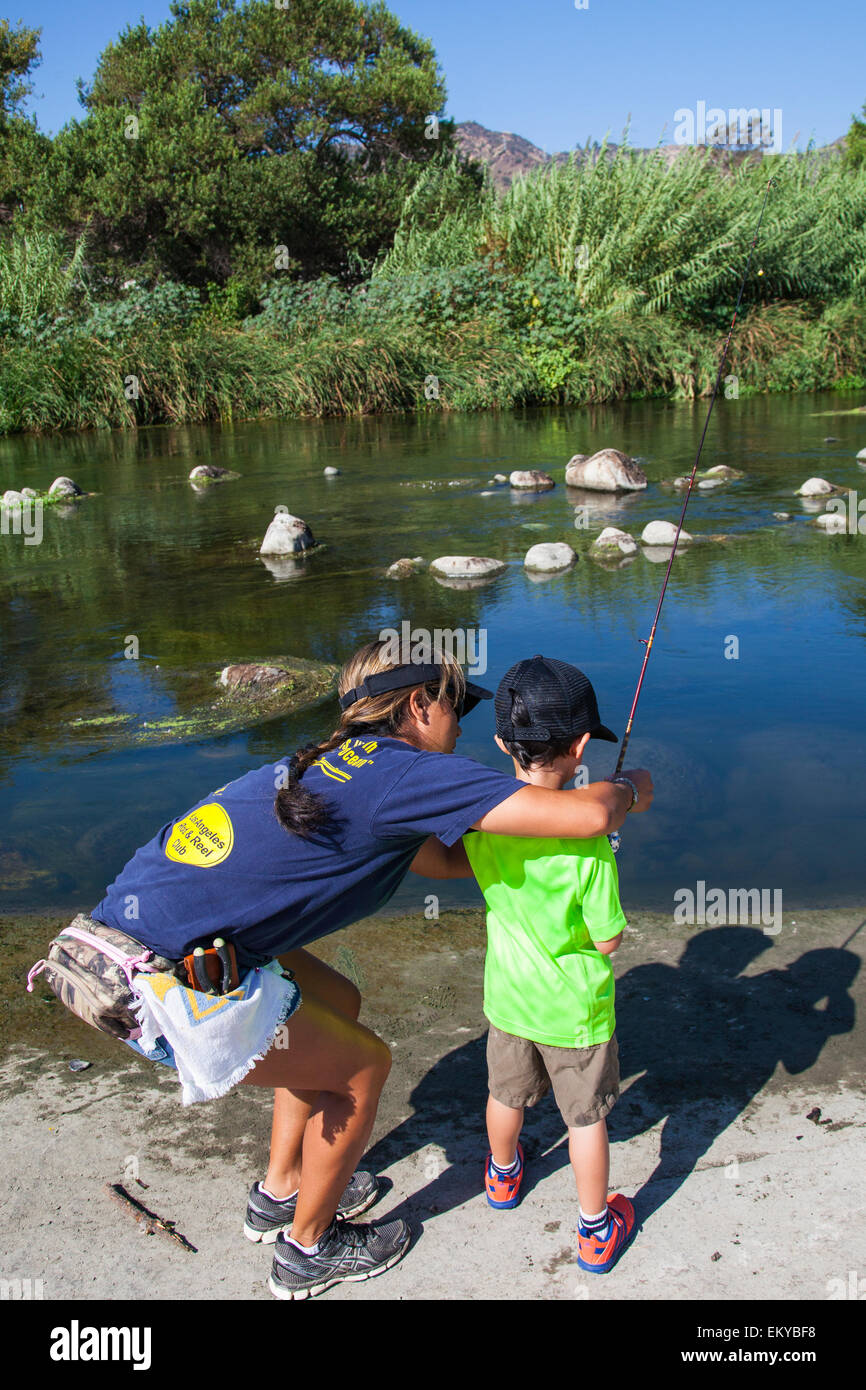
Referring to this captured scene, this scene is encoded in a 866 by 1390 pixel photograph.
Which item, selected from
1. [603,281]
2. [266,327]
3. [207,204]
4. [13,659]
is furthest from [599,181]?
[13,659]

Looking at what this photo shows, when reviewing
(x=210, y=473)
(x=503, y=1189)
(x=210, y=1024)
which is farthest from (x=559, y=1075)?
(x=210, y=473)

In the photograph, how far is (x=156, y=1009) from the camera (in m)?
2.07

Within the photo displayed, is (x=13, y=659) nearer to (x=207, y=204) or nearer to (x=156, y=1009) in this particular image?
(x=156, y=1009)

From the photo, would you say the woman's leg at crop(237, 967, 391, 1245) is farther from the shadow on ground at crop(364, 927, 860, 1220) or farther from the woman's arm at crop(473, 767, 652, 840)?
the woman's arm at crop(473, 767, 652, 840)

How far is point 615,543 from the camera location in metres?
8.74

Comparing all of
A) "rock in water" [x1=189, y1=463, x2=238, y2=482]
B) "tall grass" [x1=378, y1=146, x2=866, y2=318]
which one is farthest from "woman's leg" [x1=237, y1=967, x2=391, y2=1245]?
"tall grass" [x1=378, y1=146, x2=866, y2=318]

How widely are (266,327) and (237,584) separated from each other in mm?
14193

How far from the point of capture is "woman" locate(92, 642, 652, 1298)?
2.09m

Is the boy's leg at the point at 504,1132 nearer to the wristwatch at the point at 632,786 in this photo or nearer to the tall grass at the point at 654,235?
the wristwatch at the point at 632,786

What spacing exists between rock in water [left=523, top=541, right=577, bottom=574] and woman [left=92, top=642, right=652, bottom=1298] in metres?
6.01

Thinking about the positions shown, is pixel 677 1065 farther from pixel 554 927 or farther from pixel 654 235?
pixel 654 235

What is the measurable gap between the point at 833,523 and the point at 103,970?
8.27 meters

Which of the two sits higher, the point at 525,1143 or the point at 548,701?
the point at 548,701

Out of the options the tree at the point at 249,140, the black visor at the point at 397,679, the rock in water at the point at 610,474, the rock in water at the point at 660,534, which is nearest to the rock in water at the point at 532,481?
the rock in water at the point at 610,474
